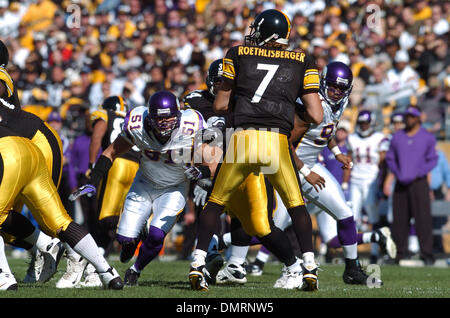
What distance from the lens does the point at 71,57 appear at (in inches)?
674

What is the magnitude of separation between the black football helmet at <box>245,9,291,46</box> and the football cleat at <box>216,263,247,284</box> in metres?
2.04

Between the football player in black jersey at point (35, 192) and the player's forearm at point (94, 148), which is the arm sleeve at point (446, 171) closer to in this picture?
the player's forearm at point (94, 148)

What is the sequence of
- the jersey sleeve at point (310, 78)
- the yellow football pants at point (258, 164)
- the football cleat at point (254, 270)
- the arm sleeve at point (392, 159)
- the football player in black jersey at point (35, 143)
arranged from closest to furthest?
the yellow football pants at point (258, 164)
the jersey sleeve at point (310, 78)
the football player in black jersey at point (35, 143)
the football cleat at point (254, 270)
the arm sleeve at point (392, 159)

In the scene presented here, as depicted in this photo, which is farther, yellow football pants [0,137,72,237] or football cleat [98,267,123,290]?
football cleat [98,267,123,290]

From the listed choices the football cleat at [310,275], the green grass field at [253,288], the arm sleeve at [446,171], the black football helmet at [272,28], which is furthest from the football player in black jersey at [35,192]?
the arm sleeve at [446,171]

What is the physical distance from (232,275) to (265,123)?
68.7 inches

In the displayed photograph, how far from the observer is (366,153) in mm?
12508

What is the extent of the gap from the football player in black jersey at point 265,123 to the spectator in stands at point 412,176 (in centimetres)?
556

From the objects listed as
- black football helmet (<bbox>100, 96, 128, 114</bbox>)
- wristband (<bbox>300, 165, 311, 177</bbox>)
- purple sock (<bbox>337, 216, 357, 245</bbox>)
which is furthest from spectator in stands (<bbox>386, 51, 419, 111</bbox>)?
wristband (<bbox>300, 165, 311, 177</bbox>)

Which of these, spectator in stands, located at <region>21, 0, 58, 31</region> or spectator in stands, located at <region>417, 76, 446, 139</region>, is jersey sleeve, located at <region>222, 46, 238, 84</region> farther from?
spectator in stands, located at <region>21, 0, 58, 31</region>

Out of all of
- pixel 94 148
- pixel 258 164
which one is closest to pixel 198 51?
pixel 94 148

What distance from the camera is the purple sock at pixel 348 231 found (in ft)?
24.6

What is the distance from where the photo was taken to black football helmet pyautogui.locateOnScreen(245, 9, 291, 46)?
647 cm
